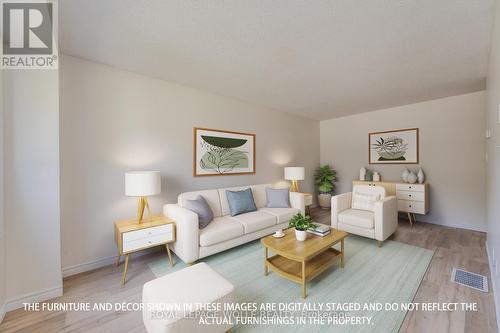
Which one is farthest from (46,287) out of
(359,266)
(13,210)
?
(359,266)

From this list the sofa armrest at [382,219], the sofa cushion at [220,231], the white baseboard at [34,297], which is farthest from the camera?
the sofa armrest at [382,219]

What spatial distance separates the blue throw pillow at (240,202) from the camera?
304 centimetres

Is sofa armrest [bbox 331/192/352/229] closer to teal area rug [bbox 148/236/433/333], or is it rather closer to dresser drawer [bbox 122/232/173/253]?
teal area rug [bbox 148/236/433/333]

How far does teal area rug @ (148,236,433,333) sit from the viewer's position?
150 centimetres

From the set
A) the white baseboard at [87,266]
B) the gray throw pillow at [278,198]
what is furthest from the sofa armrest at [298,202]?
the white baseboard at [87,266]

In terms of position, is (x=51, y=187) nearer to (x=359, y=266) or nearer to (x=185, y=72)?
(x=185, y=72)

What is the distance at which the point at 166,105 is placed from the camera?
2867 millimetres

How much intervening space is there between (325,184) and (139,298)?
443cm

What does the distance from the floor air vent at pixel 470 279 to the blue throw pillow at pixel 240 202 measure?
8.03 feet

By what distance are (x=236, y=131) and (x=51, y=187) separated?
102 inches

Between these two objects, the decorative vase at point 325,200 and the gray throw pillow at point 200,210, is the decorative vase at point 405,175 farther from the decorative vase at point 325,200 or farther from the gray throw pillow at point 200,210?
the gray throw pillow at point 200,210

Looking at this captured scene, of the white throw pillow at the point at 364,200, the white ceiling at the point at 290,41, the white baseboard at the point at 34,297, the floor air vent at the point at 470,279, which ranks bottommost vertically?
the floor air vent at the point at 470,279

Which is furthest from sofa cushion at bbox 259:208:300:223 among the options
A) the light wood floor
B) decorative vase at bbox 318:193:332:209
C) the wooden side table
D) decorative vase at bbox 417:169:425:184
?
decorative vase at bbox 417:169:425:184

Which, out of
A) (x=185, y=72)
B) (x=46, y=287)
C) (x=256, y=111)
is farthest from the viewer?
(x=256, y=111)
